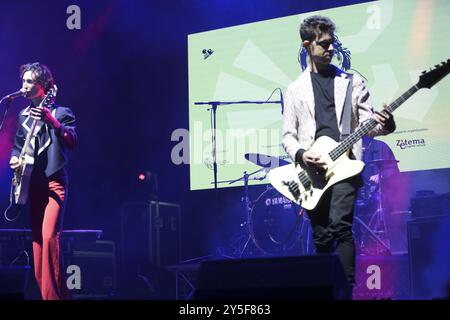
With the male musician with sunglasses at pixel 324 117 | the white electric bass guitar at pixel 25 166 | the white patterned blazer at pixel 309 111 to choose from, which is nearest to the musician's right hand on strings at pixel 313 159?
the male musician with sunglasses at pixel 324 117

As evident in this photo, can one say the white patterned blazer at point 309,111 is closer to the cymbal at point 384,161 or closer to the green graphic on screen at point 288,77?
the cymbal at point 384,161

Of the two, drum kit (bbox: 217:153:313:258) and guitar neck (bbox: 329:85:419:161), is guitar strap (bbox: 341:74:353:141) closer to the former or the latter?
guitar neck (bbox: 329:85:419:161)

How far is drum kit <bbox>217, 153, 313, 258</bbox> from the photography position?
816cm

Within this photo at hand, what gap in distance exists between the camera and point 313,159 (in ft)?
14.1

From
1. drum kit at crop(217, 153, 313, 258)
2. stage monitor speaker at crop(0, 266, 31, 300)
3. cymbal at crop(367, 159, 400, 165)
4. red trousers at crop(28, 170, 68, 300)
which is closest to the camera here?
stage monitor speaker at crop(0, 266, 31, 300)

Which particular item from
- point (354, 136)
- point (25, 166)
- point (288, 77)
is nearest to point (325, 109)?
point (354, 136)

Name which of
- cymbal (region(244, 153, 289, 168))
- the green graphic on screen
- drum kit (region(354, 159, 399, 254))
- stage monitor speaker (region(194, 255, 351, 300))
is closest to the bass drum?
the green graphic on screen

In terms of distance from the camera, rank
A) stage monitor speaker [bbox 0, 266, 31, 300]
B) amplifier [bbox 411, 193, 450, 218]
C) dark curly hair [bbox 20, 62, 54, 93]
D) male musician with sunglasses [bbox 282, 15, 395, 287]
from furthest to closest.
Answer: amplifier [bbox 411, 193, 450, 218] < dark curly hair [bbox 20, 62, 54, 93] < male musician with sunglasses [bbox 282, 15, 395, 287] < stage monitor speaker [bbox 0, 266, 31, 300]

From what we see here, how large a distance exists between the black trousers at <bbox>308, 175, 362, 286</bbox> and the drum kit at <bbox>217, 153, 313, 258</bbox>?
3722mm

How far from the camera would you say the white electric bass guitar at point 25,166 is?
214 inches

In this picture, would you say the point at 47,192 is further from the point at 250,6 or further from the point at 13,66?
the point at 250,6

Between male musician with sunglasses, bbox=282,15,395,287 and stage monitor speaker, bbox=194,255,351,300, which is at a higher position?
male musician with sunglasses, bbox=282,15,395,287

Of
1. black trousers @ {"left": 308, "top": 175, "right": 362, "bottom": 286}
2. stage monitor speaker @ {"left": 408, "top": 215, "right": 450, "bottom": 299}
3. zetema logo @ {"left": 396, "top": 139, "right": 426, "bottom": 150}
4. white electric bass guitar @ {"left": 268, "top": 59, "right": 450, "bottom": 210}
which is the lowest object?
stage monitor speaker @ {"left": 408, "top": 215, "right": 450, "bottom": 299}
